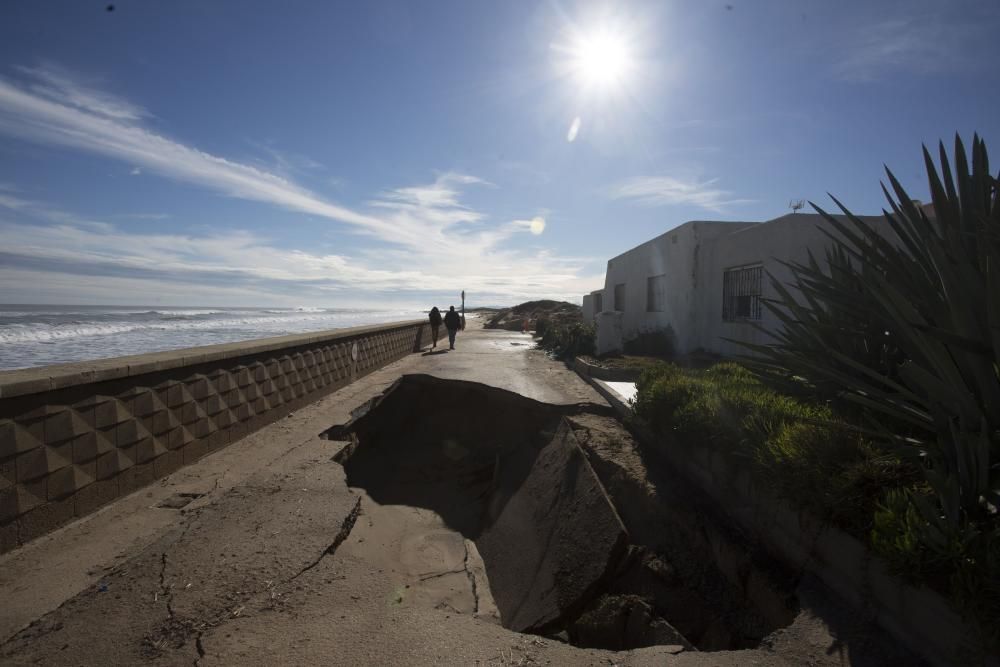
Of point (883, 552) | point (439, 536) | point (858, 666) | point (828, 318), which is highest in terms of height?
point (828, 318)

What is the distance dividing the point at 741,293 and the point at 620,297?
7951 millimetres

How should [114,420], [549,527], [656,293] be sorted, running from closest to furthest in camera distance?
[114,420] < [549,527] < [656,293]

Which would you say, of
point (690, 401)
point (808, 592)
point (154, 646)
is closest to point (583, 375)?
point (690, 401)

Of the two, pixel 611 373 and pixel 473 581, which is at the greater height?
pixel 611 373

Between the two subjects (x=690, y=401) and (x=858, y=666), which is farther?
(x=690, y=401)

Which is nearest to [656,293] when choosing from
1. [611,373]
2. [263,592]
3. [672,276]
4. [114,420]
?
[672,276]

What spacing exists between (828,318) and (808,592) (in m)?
2.29

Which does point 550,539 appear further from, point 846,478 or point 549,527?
point 846,478

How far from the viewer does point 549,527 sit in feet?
15.1

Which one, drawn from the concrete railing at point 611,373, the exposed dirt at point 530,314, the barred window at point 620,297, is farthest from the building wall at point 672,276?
the exposed dirt at point 530,314

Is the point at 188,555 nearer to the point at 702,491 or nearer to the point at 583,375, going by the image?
the point at 702,491

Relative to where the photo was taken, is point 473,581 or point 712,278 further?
point 712,278

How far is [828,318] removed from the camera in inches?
163

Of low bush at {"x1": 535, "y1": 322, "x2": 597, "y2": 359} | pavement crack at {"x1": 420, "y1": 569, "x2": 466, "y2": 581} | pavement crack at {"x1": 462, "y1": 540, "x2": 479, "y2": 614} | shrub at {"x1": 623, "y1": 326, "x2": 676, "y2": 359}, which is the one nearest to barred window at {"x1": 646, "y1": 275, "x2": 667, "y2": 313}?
shrub at {"x1": 623, "y1": 326, "x2": 676, "y2": 359}
